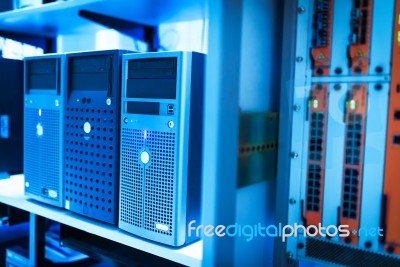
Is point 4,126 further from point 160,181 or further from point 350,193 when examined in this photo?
point 350,193

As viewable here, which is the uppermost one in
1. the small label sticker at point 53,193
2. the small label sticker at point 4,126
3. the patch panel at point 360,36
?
the patch panel at point 360,36

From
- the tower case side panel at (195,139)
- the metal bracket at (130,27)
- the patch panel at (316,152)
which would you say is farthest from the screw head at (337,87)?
the metal bracket at (130,27)

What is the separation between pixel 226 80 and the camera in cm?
69

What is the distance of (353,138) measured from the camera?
76cm

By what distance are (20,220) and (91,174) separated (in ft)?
2.20

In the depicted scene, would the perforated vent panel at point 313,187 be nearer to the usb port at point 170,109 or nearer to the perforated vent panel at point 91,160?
the usb port at point 170,109

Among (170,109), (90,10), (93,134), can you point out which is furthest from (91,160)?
(90,10)

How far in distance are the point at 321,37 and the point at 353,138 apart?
228 mm

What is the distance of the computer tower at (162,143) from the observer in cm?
77

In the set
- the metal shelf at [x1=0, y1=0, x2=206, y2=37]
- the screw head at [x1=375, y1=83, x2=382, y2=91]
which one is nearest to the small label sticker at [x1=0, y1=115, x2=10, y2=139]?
the metal shelf at [x1=0, y1=0, x2=206, y2=37]

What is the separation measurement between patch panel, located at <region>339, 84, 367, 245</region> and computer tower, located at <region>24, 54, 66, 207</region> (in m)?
0.72

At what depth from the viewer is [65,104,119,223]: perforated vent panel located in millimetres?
893

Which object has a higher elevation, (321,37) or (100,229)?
(321,37)

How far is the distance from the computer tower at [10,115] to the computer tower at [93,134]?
0.47 meters
